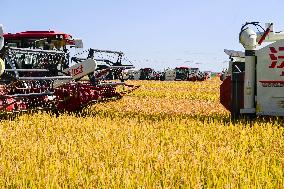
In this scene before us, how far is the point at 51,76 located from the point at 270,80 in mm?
5733

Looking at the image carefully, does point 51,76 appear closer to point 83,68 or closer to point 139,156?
point 83,68

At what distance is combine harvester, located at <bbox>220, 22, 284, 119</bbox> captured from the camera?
28.3 ft

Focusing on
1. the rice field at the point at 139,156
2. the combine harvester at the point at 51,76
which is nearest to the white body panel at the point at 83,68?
the combine harvester at the point at 51,76

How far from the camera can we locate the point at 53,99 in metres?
10.9

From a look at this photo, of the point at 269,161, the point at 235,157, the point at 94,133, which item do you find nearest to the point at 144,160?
the point at 235,157

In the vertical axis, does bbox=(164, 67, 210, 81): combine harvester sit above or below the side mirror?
below

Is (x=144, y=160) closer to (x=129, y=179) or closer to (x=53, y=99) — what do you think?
(x=129, y=179)

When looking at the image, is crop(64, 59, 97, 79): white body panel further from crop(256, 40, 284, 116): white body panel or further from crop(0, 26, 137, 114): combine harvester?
crop(256, 40, 284, 116): white body panel

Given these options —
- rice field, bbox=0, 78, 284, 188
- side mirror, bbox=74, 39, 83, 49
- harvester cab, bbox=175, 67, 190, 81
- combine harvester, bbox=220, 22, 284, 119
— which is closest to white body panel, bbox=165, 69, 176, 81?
harvester cab, bbox=175, 67, 190, 81

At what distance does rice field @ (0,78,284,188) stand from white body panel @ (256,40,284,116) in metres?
0.98

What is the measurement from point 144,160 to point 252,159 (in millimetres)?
1172

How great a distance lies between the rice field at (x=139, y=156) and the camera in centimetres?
379

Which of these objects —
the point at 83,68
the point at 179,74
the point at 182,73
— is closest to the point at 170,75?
the point at 179,74

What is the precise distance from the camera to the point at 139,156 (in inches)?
188
